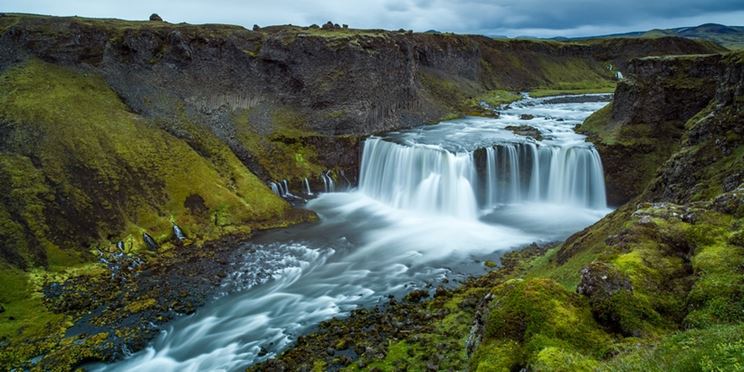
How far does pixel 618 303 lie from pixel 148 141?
125ft

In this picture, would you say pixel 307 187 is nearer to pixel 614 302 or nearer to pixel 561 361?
pixel 614 302

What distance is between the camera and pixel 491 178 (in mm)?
42562

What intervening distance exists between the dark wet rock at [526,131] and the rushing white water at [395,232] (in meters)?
0.96

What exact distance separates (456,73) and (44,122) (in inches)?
2801

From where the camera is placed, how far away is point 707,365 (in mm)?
5871

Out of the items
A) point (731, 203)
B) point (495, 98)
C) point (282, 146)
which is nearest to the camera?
point (731, 203)

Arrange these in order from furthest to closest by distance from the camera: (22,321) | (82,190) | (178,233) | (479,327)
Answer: (178,233) < (82,190) < (22,321) < (479,327)

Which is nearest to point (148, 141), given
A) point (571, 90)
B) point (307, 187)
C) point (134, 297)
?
point (307, 187)

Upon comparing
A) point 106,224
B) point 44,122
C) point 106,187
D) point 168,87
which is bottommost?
point 106,224

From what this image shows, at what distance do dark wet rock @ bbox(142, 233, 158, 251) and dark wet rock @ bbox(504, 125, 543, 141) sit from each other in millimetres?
37327

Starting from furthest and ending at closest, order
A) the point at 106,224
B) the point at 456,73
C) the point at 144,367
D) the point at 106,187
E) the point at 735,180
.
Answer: the point at 456,73, the point at 106,187, the point at 106,224, the point at 144,367, the point at 735,180

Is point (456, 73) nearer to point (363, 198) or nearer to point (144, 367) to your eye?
point (363, 198)

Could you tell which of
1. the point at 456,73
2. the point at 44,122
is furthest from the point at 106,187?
the point at 456,73

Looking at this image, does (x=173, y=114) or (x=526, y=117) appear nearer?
(x=173, y=114)
